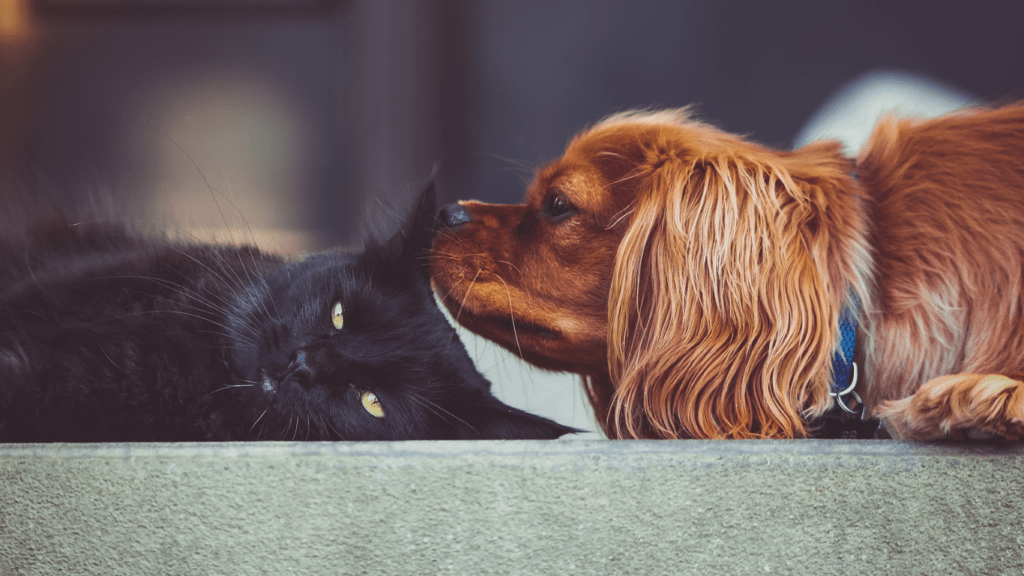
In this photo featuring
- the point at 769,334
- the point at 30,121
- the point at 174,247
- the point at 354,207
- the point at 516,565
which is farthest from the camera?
the point at 354,207

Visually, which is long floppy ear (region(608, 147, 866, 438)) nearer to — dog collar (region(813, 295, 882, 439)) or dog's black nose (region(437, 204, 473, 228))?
dog collar (region(813, 295, 882, 439))

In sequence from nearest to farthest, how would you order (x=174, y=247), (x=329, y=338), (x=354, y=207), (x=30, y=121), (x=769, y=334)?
1. (x=769, y=334)
2. (x=329, y=338)
3. (x=174, y=247)
4. (x=30, y=121)
5. (x=354, y=207)

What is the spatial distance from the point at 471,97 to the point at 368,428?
5.85 feet

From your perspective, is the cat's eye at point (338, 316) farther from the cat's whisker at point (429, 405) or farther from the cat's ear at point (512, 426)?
the cat's ear at point (512, 426)

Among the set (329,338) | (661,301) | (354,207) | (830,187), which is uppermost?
(830,187)

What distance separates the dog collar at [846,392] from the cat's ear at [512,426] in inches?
18.6

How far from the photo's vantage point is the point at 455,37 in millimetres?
2695

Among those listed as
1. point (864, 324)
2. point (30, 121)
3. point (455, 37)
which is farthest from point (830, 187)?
point (30, 121)

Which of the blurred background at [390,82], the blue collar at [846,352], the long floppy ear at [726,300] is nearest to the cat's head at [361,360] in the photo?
the long floppy ear at [726,300]

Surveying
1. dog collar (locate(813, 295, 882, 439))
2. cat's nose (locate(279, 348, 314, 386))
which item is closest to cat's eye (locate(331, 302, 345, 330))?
cat's nose (locate(279, 348, 314, 386))

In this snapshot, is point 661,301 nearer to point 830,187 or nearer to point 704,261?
point 704,261

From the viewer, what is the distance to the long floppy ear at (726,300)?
1209mm

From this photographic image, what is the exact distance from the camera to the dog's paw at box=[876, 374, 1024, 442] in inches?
34.0

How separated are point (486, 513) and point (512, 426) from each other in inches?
19.7
